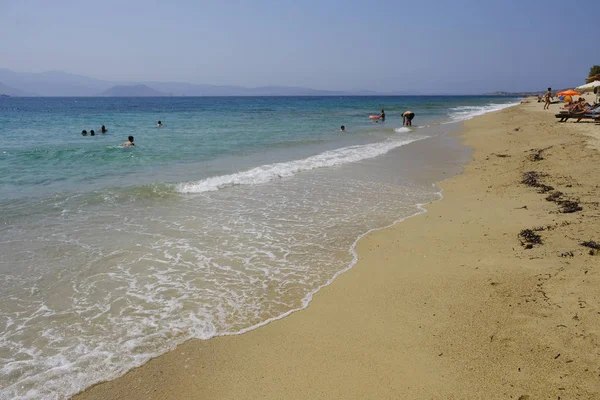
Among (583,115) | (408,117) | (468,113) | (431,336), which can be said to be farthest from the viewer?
(468,113)

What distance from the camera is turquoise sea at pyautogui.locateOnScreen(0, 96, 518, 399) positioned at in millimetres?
4582

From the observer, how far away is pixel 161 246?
739 centimetres

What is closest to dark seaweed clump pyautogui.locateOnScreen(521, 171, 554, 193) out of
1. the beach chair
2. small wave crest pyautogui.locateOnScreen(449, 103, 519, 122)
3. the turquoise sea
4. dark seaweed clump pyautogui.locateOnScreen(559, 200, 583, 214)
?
dark seaweed clump pyautogui.locateOnScreen(559, 200, 583, 214)

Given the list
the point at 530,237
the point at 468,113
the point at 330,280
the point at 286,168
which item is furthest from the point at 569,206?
the point at 468,113

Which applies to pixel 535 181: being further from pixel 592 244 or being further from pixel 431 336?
pixel 431 336

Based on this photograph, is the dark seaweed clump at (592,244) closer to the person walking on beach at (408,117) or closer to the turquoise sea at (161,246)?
the turquoise sea at (161,246)

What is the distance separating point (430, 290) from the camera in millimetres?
5422

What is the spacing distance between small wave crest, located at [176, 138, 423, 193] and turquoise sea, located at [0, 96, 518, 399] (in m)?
0.09

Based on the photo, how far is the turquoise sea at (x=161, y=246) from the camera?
15.0ft

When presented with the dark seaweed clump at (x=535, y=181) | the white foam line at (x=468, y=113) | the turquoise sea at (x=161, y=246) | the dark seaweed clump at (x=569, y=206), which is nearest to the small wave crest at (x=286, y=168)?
the turquoise sea at (x=161, y=246)

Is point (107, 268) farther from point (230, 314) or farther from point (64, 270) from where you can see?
point (230, 314)

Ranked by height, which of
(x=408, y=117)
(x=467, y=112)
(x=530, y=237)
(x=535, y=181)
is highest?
(x=467, y=112)

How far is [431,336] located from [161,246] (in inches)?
205

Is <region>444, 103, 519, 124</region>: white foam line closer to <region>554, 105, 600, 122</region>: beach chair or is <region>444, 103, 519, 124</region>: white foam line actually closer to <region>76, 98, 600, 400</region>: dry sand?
<region>554, 105, 600, 122</region>: beach chair
